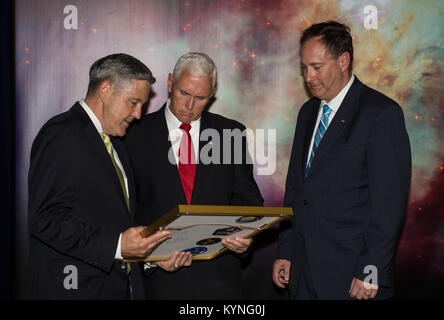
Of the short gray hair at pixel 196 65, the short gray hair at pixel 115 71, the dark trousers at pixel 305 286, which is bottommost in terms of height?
the dark trousers at pixel 305 286

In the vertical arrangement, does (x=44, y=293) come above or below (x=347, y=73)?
below

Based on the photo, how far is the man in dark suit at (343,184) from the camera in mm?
2658

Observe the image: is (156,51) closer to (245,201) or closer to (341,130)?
(245,201)

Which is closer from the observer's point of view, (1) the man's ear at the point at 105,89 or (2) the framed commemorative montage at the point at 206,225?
(2) the framed commemorative montage at the point at 206,225

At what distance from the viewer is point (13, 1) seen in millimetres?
4035

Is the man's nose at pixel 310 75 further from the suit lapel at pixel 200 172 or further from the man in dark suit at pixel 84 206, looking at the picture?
the man in dark suit at pixel 84 206

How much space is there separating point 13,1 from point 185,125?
2.01 m

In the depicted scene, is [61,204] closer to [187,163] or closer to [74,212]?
[74,212]

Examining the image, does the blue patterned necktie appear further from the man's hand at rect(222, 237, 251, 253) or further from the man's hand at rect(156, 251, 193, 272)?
the man's hand at rect(156, 251, 193, 272)

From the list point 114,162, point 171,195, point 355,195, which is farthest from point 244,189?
point 114,162

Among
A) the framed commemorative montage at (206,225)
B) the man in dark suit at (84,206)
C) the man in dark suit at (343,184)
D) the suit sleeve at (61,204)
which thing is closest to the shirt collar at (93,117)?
the man in dark suit at (84,206)

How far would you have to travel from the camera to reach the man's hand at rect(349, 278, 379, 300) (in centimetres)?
264
